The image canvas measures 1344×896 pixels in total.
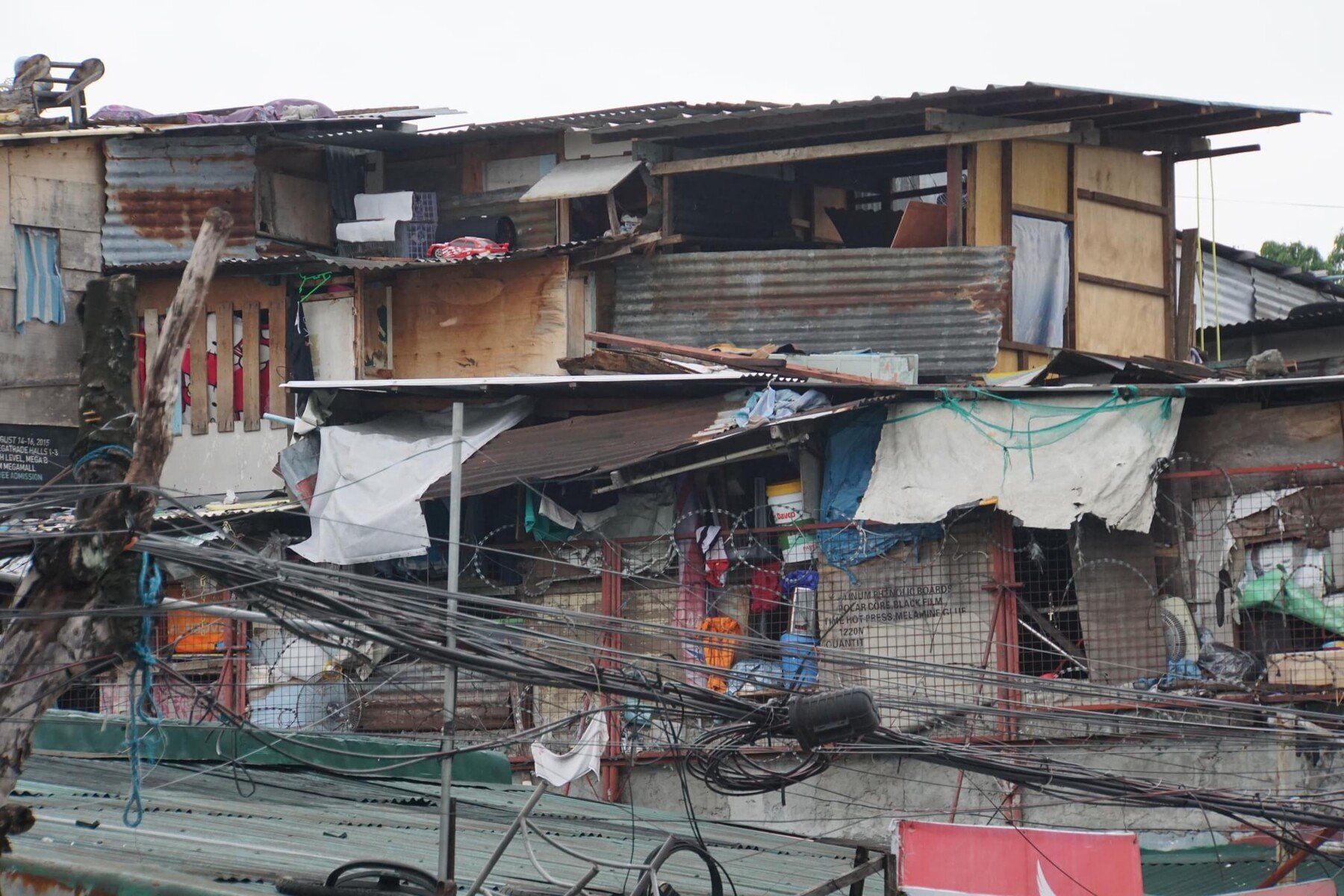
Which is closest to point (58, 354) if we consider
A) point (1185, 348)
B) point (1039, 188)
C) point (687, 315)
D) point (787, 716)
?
point (687, 315)

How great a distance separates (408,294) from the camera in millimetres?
19047

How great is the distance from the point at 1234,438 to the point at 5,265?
1418 centimetres

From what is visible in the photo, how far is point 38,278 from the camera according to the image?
20.7 m

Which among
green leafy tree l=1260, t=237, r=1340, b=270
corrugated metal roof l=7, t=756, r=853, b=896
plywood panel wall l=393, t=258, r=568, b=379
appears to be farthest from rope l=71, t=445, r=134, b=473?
green leafy tree l=1260, t=237, r=1340, b=270

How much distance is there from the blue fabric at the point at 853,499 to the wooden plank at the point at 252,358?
24.3 feet

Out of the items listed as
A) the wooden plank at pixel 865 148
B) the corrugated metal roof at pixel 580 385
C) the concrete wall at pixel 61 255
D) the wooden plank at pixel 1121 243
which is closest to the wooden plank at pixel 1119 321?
the wooden plank at pixel 1121 243

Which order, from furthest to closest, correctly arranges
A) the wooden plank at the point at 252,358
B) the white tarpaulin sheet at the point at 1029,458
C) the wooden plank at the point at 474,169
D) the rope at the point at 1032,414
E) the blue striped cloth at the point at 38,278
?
the wooden plank at the point at 474,169 < the blue striped cloth at the point at 38,278 < the wooden plank at the point at 252,358 < the rope at the point at 1032,414 < the white tarpaulin sheet at the point at 1029,458

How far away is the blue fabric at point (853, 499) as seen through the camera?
1457cm

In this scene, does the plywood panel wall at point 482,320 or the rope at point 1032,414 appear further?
the plywood panel wall at point 482,320

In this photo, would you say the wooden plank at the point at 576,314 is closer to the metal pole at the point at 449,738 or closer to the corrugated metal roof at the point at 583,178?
the corrugated metal roof at the point at 583,178

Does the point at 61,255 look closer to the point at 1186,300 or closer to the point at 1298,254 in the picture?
the point at 1186,300

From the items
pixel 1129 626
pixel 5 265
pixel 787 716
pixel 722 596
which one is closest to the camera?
pixel 787 716

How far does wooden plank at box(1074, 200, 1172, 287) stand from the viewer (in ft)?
60.0

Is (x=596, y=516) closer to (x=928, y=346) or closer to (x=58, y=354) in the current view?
(x=928, y=346)
